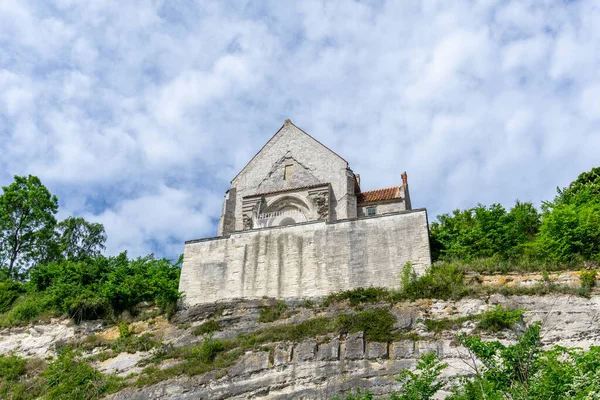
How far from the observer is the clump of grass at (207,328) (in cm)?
2131

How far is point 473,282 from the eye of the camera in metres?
20.3

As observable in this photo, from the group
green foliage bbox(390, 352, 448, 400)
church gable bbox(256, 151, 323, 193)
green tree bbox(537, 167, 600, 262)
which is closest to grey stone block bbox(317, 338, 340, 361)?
green foliage bbox(390, 352, 448, 400)

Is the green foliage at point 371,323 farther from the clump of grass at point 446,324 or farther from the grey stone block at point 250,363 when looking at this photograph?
the grey stone block at point 250,363

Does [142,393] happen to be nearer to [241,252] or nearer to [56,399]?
[56,399]

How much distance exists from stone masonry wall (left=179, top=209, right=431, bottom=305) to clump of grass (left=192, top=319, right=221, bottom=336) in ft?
6.42

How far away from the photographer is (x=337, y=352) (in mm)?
18172

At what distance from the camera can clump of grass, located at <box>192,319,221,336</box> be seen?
21.3 metres

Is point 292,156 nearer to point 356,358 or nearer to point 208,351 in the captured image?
point 208,351

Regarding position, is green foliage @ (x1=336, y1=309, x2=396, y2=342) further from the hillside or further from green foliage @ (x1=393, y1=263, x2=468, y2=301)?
green foliage @ (x1=393, y1=263, x2=468, y2=301)

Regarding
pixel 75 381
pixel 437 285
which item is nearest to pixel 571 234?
pixel 437 285

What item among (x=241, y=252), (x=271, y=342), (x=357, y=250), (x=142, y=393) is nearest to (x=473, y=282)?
(x=357, y=250)

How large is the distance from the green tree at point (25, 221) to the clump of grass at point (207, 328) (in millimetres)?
15830

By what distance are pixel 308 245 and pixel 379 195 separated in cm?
672

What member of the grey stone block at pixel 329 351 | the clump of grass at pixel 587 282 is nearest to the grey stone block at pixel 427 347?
the grey stone block at pixel 329 351
